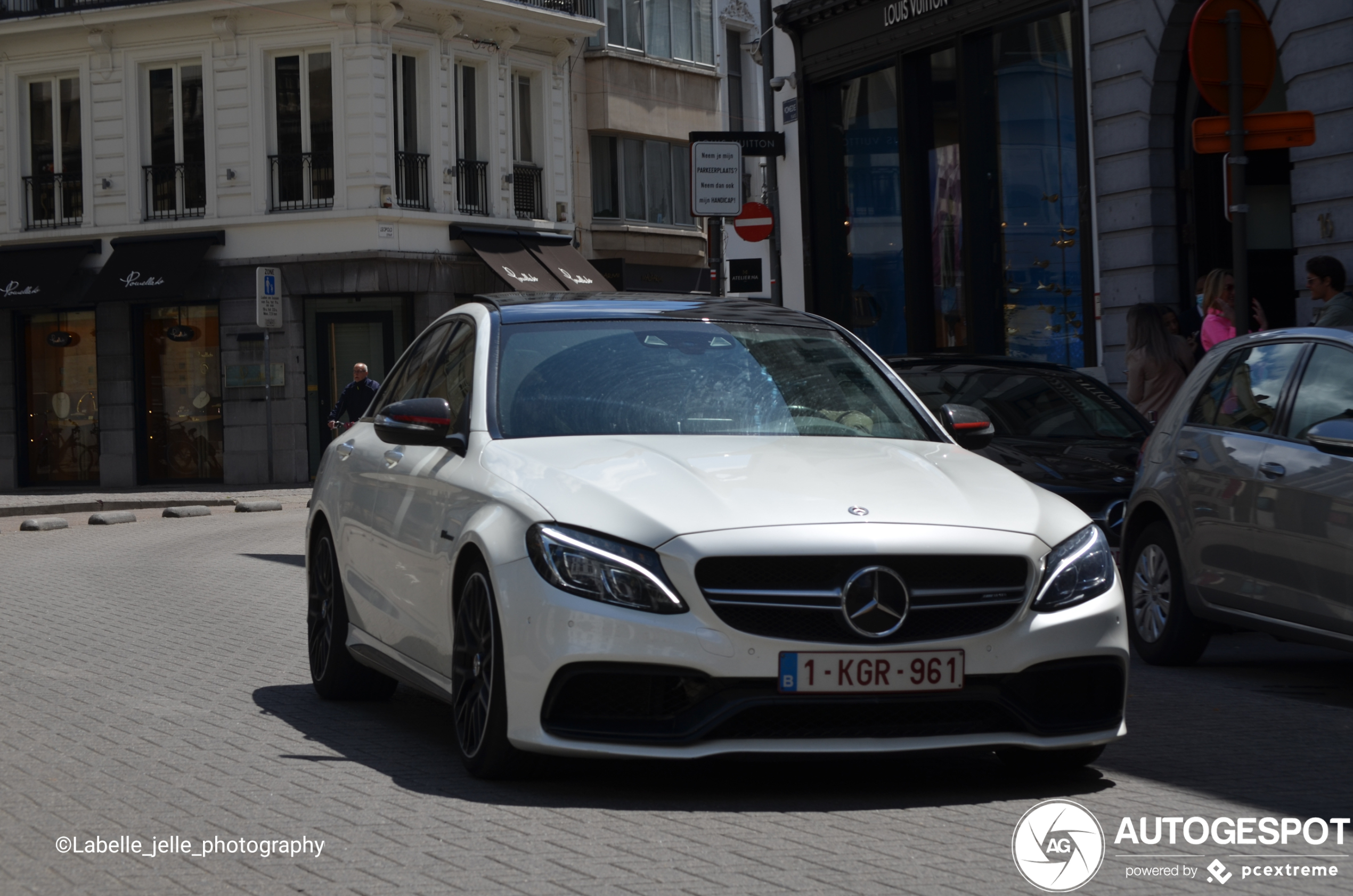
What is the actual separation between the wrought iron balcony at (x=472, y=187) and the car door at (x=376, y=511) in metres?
27.0

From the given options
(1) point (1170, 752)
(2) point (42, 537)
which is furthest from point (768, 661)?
(2) point (42, 537)

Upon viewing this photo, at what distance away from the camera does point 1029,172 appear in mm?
20281

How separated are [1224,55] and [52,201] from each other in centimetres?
2791

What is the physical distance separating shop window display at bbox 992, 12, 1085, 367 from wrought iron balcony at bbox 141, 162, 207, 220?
57.7ft

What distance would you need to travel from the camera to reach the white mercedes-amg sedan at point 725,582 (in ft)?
18.4

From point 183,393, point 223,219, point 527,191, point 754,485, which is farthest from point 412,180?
point 754,485

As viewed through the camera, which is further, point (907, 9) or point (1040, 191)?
point (907, 9)

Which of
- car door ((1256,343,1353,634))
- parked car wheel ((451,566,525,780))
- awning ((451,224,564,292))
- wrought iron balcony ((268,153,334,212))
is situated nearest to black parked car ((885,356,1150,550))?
car door ((1256,343,1353,634))

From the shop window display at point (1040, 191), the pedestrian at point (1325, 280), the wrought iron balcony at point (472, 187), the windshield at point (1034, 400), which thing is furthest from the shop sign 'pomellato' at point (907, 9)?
the wrought iron balcony at point (472, 187)

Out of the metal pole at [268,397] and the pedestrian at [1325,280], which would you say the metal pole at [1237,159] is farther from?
the metal pole at [268,397]

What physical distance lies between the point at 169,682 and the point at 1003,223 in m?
13.5

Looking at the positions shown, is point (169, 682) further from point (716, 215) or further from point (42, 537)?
point (42, 537)

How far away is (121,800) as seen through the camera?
6.03 meters

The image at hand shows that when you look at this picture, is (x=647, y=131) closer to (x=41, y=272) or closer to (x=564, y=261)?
(x=564, y=261)
